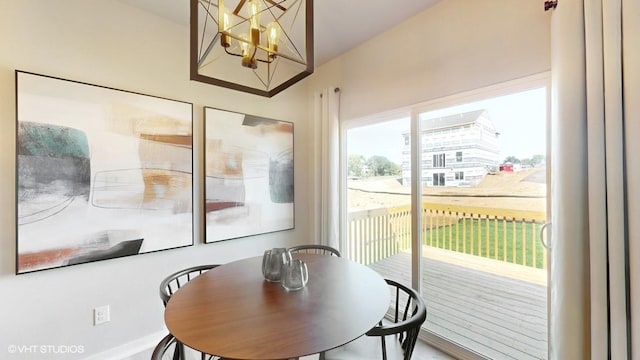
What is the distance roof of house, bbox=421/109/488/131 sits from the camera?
1940mm

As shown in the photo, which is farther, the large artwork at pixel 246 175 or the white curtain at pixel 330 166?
the white curtain at pixel 330 166

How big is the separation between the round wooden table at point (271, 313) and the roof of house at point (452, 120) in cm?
132

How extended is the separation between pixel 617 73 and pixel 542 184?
2.17ft

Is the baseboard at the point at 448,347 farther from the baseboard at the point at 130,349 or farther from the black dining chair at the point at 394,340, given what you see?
the baseboard at the point at 130,349

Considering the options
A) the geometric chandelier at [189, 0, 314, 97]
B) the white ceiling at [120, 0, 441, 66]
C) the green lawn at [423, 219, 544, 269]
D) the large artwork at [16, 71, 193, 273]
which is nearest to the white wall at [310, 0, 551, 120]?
the white ceiling at [120, 0, 441, 66]

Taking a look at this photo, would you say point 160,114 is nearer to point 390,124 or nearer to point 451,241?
point 390,124

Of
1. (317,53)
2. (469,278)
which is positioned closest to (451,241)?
(469,278)

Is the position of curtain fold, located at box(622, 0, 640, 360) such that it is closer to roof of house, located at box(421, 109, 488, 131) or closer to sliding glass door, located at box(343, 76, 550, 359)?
sliding glass door, located at box(343, 76, 550, 359)

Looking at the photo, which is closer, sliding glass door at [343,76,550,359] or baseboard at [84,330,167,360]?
sliding glass door at [343,76,550,359]

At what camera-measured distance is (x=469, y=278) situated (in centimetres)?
201

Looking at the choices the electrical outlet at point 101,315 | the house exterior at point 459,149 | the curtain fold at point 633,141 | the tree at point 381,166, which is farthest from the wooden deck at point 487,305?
the electrical outlet at point 101,315

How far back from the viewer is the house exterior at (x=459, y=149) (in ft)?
6.19

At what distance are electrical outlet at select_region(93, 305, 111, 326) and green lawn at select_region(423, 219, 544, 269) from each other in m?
2.44
